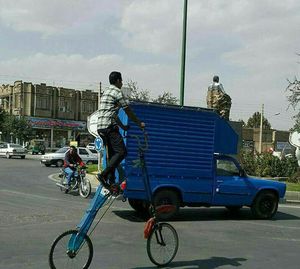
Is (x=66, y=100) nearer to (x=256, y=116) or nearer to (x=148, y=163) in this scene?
(x=256, y=116)

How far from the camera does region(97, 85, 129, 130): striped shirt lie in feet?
22.8

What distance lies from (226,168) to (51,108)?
7272 cm

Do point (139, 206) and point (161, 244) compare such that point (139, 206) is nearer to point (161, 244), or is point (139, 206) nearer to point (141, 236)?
point (141, 236)

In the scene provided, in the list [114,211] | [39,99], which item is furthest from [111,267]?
[39,99]

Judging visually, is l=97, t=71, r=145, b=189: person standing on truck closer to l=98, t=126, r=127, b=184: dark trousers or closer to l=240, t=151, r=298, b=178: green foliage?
l=98, t=126, r=127, b=184: dark trousers

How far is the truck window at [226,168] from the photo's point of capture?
42.2 feet

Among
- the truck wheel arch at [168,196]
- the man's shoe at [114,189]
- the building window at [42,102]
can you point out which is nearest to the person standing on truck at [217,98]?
the truck wheel arch at [168,196]

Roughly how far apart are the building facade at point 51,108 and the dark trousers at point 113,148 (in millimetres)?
71239

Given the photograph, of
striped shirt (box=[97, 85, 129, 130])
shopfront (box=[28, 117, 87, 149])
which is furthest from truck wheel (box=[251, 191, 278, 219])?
shopfront (box=[28, 117, 87, 149])

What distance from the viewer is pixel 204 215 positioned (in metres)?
13.5

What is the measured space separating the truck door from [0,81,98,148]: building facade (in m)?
65.7

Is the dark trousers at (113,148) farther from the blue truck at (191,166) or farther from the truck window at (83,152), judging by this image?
the truck window at (83,152)

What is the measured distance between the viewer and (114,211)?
43.9ft

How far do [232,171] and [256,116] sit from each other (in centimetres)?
10323
